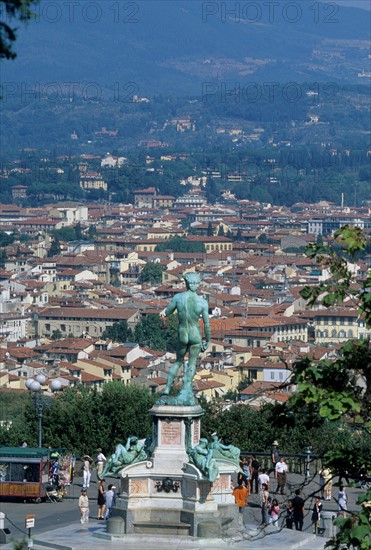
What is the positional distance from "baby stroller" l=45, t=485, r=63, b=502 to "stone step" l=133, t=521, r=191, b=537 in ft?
7.79

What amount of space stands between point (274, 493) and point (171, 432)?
70.5 inches

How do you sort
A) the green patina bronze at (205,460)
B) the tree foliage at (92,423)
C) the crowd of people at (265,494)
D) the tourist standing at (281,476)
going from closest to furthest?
the green patina bronze at (205,460) < the crowd of people at (265,494) < the tourist standing at (281,476) < the tree foliage at (92,423)

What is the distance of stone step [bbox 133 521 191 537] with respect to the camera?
14180 mm

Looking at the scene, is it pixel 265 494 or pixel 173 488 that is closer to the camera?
pixel 173 488

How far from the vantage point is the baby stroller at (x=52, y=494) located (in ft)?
54.3

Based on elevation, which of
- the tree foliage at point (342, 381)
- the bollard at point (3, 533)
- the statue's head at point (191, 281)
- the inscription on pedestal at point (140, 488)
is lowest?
the bollard at point (3, 533)

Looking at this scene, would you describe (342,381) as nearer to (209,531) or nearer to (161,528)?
(209,531)

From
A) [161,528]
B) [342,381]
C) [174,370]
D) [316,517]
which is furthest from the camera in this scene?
[174,370]

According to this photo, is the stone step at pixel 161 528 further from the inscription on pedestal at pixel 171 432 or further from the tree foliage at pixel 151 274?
the tree foliage at pixel 151 274

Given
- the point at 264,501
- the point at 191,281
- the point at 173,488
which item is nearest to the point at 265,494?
the point at 264,501

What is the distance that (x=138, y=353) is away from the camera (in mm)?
53000

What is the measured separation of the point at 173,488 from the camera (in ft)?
47.4

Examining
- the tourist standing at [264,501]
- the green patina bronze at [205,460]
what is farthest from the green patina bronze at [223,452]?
the tourist standing at [264,501]

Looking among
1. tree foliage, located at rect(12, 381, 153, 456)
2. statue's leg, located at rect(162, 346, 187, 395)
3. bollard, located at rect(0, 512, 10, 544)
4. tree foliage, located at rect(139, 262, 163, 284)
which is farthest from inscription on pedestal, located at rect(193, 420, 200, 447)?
tree foliage, located at rect(139, 262, 163, 284)
